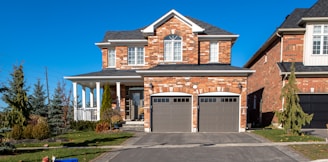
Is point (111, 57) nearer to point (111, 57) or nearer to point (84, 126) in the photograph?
point (111, 57)

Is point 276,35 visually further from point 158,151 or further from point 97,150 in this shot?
point 97,150

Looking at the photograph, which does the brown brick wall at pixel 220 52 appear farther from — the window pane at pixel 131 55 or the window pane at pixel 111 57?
the window pane at pixel 111 57

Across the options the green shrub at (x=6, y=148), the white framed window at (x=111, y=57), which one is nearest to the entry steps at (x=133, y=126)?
the white framed window at (x=111, y=57)

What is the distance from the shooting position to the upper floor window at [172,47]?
15.7m

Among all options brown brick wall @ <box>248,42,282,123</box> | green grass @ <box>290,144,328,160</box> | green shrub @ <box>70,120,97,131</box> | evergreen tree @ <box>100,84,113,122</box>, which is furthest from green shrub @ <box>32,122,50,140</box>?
brown brick wall @ <box>248,42,282,123</box>

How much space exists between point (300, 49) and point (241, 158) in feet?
37.3

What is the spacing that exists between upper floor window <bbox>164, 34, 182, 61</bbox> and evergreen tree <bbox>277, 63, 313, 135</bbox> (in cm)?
761

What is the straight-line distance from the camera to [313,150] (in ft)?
25.7

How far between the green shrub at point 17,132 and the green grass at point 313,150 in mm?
12713

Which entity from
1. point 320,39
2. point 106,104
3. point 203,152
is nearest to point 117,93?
point 106,104

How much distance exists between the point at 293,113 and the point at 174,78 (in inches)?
272

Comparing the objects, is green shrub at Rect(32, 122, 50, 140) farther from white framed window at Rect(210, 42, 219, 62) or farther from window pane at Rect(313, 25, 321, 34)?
window pane at Rect(313, 25, 321, 34)

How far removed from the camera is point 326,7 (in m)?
14.3

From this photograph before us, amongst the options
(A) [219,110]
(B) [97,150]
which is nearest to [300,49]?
(A) [219,110]
